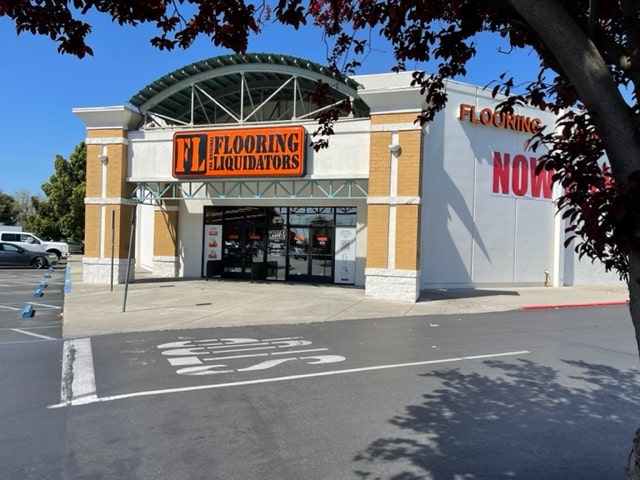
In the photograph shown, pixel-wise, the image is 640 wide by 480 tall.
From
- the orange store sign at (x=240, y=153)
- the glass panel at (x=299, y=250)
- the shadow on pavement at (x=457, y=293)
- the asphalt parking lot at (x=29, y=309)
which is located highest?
the orange store sign at (x=240, y=153)

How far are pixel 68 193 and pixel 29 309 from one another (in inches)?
1433

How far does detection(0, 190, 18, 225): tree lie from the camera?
69.4 meters

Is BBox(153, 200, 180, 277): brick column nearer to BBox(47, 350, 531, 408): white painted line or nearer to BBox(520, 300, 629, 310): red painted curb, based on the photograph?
BBox(520, 300, 629, 310): red painted curb

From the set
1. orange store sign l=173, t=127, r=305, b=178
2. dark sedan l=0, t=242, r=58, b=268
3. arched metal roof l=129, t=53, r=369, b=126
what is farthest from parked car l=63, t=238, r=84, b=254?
orange store sign l=173, t=127, r=305, b=178

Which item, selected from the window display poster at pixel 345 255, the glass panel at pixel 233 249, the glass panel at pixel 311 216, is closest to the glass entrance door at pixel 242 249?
the glass panel at pixel 233 249

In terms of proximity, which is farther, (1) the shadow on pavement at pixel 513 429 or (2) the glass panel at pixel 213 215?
A: (2) the glass panel at pixel 213 215

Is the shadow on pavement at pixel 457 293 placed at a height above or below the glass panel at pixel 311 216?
below

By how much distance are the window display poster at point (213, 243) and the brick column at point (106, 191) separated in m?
3.62

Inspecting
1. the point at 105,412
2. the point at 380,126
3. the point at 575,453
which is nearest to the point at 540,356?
the point at 575,453

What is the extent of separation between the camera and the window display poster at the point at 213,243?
2208 cm

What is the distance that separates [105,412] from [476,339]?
7.02m

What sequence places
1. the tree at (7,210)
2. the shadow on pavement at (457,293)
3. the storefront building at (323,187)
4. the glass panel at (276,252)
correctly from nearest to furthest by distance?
the storefront building at (323,187) < the shadow on pavement at (457,293) < the glass panel at (276,252) < the tree at (7,210)

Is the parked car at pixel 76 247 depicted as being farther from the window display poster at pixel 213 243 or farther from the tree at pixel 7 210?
the tree at pixel 7 210

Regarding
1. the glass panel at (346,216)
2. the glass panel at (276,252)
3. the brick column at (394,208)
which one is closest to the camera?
the brick column at (394,208)
